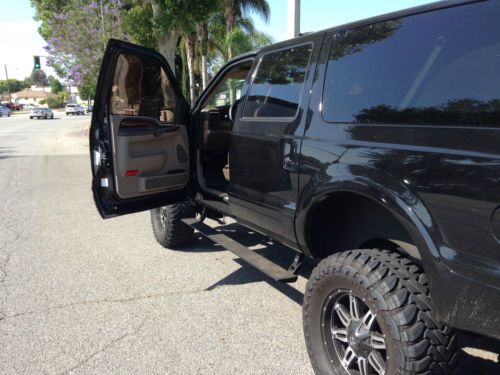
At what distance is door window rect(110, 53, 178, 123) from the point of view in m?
4.02

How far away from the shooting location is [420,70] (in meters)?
2.19

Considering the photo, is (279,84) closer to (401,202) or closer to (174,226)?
(401,202)

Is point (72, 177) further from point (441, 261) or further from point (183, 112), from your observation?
point (441, 261)

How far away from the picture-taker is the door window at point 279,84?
3062mm

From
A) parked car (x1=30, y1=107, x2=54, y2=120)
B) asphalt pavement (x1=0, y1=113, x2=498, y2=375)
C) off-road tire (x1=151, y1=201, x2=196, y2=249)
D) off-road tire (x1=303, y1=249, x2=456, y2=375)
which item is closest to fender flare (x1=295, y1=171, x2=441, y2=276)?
off-road tire (x1=303, y1=249, x2=456, y2=375)

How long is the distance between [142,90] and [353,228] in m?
2.54

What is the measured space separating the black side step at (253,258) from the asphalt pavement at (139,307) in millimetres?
483

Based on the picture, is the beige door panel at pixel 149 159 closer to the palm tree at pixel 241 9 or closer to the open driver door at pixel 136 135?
the open driver door at pixel 136 135

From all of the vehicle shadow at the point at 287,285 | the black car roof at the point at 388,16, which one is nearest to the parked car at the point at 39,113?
the vehicle shadow at the point at 287,285

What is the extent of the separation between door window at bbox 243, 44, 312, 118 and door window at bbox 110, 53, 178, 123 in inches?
47.5

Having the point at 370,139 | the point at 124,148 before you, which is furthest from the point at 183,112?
the point at 370,139

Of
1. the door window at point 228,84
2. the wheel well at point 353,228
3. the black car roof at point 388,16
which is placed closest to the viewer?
the black car roof at point 388,16

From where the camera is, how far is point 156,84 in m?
4.41

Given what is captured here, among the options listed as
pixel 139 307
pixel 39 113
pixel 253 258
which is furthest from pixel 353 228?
pixel 39 113
